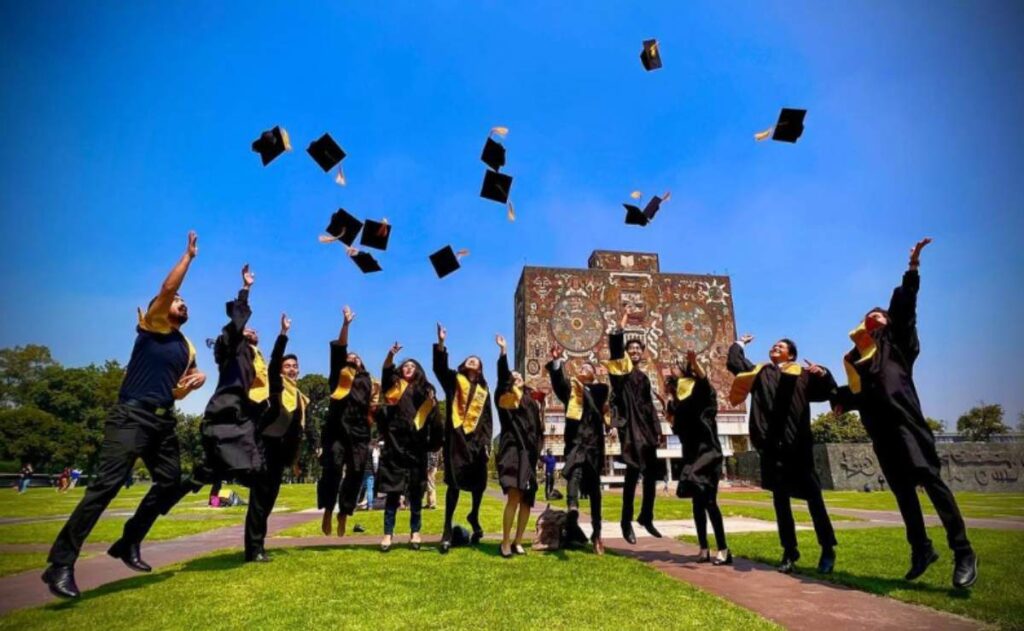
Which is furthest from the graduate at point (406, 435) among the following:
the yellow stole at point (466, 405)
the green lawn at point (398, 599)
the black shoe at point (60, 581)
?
the black shoe at point (60, 581)

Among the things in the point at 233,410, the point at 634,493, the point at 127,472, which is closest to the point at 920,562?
the point at 634,493

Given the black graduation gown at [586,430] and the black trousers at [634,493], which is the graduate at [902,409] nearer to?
the black trousers at [634,493]

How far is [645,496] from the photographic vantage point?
6.90m

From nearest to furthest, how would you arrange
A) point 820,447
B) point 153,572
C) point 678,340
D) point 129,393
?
point 129,393, point 153,572, point 820,447, point 678,340

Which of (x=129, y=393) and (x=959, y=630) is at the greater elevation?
(x=129, y=393)

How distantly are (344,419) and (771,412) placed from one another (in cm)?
525

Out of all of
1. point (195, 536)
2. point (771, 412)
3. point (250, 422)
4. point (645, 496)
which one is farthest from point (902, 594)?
point (195, 536)

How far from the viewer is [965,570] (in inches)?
169

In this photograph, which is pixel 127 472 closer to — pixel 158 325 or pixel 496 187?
pixel 158 325

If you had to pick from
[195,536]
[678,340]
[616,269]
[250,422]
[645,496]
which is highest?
[616,269]

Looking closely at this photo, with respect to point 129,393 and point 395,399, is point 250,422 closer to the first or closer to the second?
point 129,393

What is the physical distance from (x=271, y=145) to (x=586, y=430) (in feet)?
19.1

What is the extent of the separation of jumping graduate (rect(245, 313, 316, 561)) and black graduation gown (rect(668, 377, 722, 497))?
4468 mm

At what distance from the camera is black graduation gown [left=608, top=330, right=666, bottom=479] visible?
6.49 meters
